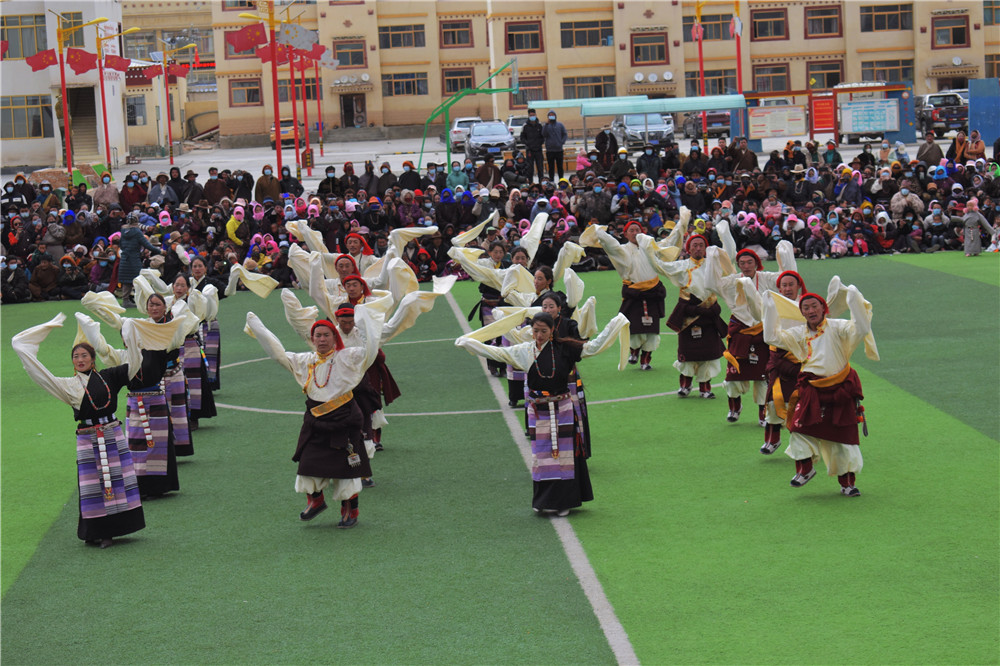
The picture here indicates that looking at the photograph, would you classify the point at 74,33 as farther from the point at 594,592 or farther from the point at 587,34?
the point at 594,592

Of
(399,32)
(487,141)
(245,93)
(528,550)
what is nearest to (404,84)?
(399,32)

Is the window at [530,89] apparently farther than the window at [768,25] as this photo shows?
No

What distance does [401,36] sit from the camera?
64.6 m

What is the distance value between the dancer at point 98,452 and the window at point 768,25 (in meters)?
57.4

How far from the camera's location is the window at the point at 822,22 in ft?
207

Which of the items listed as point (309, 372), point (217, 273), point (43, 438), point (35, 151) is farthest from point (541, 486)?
point (35, 151)

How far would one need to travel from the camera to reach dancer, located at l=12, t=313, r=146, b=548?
10.1 meters

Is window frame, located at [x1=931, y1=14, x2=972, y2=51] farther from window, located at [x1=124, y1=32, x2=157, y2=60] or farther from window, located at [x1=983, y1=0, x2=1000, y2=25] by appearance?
window, located at [x1=124, y1=32, x2=157, y2=60]

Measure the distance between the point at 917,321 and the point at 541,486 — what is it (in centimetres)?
1047

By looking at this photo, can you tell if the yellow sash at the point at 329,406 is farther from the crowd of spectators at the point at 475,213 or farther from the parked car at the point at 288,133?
the parked car at the point at 288,133

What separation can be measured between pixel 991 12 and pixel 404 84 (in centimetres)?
3024

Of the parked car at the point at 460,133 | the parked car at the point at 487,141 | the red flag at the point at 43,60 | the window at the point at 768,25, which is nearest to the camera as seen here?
the red flag at the point at 43,60

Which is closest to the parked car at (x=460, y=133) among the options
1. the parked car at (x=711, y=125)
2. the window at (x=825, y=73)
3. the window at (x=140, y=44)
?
the parked car at (x=711, y=125)

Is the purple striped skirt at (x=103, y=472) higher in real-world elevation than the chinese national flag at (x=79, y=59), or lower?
lower
